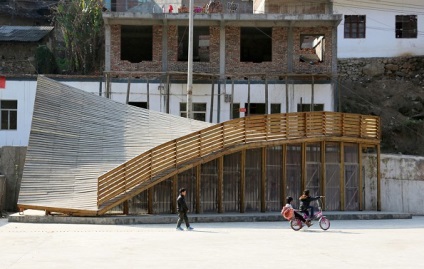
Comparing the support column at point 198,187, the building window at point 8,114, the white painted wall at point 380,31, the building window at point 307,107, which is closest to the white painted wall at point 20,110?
the building window at point 8,114

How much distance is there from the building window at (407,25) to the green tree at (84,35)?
18511 millimetres

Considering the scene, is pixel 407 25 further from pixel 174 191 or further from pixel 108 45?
pixel 174 191

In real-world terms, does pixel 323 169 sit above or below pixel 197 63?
below

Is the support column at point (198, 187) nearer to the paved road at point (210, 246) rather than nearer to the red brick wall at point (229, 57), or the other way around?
the paved road at point (210, 246)

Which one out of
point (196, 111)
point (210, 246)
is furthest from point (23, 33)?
point (210, 246)

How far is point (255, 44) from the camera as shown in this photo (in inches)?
1500

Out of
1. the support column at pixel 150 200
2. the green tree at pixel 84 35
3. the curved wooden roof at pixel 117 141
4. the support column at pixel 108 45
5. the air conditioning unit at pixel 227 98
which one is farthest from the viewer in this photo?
the green tree at pixel 84 35

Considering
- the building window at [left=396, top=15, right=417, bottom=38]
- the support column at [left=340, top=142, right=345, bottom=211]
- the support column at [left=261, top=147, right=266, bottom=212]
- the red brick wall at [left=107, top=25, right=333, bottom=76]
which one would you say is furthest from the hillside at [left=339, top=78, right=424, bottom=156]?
the support column at [left=261, top=147, right=266, bottom=212]

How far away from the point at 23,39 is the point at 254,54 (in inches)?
674

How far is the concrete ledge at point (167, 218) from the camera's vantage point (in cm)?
2169

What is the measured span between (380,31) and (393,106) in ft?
19.8

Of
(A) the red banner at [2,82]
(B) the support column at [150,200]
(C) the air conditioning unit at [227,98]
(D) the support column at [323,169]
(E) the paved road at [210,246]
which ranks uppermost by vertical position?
(A) the red banner at [2,82]

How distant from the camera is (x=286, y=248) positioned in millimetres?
15992

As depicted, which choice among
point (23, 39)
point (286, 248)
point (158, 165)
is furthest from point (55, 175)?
point (23, 39)
